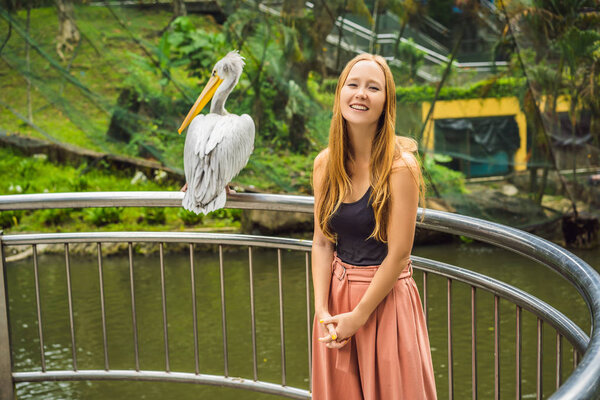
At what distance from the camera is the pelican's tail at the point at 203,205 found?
235 centimetres

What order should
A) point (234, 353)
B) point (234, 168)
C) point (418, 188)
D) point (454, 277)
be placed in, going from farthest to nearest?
point (234, 353), point (234, 168), point (454, 277), point (418, 188)

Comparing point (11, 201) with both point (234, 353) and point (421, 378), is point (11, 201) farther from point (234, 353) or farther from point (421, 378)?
point (234, 353)

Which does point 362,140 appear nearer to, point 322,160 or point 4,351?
point 322,160

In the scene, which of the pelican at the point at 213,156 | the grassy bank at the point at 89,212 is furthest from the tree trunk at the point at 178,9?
the pelican at the point at 213,156

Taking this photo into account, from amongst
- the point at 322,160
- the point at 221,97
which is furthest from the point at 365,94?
the point at 221,97

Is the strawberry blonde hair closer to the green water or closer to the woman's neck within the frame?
the woman's neck

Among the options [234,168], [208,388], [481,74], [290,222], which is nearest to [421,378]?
[234,168]

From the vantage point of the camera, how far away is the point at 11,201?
2.34m

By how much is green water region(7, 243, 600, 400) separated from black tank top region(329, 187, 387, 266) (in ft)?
8.12

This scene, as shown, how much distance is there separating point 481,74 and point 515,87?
437 millimetres

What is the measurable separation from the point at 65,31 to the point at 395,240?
857cm

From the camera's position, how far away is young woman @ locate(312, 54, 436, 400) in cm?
159

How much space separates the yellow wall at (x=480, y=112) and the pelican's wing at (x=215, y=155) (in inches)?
227

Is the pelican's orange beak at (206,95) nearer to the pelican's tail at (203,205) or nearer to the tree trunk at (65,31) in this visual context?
the pelican's tail at (203,205)
